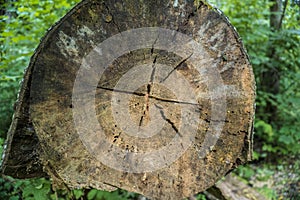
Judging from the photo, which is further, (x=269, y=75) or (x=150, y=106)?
(x=269, y=75)

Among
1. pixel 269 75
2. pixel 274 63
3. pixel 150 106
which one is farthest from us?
pixel 269 75

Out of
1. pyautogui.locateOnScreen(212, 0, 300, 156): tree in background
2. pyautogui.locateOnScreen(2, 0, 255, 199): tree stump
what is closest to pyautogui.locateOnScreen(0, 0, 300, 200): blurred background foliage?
pyautogui.locateOnScreen(212, 0, 300, 156): tree in background

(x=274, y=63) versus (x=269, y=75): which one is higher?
(x=274, y=63)

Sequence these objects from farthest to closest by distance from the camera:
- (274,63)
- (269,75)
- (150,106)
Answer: (269,75) < (274,63) < (150,106)

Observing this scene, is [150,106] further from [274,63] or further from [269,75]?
[269,75]

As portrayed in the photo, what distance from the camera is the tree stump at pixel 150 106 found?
5.09 feet

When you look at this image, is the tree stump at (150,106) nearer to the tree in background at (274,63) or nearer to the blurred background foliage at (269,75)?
the blurred background foliage at (269,75)

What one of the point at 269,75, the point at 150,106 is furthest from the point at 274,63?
the point at 150,106

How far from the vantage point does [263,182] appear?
11.9 ft

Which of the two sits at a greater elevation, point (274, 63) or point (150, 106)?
point (274, 63)

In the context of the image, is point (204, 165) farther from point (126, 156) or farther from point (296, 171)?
point (296, 171)

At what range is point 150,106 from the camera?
5.31ft

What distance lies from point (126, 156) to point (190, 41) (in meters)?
0.74

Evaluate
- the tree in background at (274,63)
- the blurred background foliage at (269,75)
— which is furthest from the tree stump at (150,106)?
the tree in background at (274,63)
